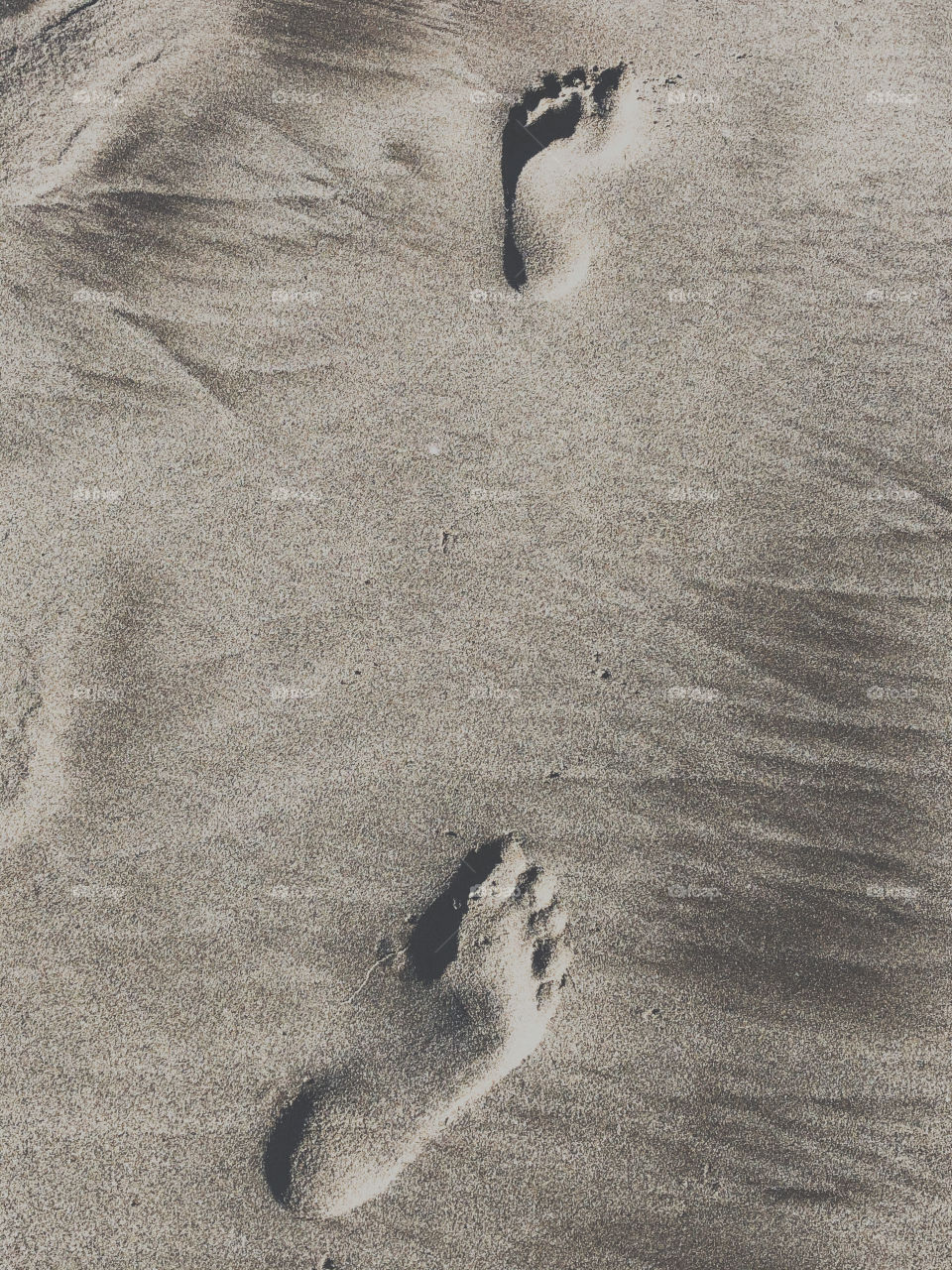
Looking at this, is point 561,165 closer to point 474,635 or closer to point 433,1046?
point 474,635

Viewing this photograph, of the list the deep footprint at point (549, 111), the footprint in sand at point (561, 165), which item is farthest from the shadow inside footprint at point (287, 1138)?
the deep footprint at point (549, 111)

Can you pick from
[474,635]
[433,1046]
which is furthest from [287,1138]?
[474,635]

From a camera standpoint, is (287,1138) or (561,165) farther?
(561,165)

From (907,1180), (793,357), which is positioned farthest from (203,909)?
(793,357)

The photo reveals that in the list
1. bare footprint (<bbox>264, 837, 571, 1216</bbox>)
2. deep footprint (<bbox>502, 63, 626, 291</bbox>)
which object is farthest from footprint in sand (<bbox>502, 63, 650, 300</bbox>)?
bare footprint (<bbox>264, 837, 571, 1216</bbox>)

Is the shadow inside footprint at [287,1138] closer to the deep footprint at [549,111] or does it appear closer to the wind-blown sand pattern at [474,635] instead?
the wind-blown sand pattern at [474,635]

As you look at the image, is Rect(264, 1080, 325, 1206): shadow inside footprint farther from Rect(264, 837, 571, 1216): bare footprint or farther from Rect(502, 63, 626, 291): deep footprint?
Rect(502, 63, 626, 291): deep footprint
